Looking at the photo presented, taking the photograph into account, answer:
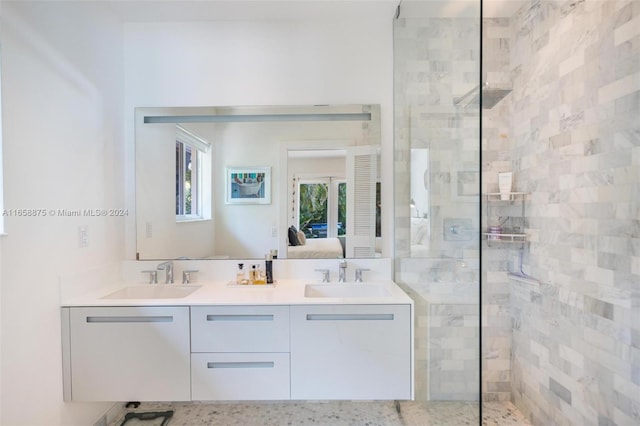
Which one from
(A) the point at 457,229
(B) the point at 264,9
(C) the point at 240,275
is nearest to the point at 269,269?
(C) the point at 240,275

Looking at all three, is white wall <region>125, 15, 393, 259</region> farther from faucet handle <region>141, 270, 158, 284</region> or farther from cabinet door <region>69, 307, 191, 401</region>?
cabinet door <region>69, 307, 191, 401</region>

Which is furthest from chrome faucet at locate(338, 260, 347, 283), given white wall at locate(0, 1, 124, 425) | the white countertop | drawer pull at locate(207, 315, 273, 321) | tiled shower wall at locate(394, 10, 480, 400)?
white wall at locate(0, 1, 124, 425)

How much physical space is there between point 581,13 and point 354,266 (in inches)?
71.0

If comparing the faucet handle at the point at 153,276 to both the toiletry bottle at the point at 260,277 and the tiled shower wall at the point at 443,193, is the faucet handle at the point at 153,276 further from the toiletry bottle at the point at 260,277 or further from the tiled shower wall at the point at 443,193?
the tiled shower wall at the point at 443,193

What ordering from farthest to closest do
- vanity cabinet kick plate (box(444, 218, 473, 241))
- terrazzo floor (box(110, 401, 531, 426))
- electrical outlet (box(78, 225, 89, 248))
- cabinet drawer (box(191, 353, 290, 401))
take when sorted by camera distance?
terrazzo floor (box(110, 401, 531, 426)), electrical outlet (box(78, 225, 89, 248)), cabinet drawer (box(191, 353, 290, 401)), vanity cabinet kick plate (box(444, 218, 473, 241))

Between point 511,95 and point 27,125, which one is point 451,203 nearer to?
point 511,95

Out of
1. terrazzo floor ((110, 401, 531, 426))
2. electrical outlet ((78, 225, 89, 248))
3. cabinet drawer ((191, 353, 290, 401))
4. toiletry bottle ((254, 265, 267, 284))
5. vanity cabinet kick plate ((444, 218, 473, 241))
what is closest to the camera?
vanity cabinet kick plate ((444, 218, 473, 241))

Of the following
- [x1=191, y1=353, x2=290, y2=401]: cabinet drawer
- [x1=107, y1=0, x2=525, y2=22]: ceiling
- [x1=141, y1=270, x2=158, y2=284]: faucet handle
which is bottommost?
[x1=191, y1=353, x2=290, y2=401]: cabinet drawer

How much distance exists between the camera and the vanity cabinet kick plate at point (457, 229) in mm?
1195

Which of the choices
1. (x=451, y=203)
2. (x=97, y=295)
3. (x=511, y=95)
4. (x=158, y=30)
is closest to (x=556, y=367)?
(x=451, y=203)

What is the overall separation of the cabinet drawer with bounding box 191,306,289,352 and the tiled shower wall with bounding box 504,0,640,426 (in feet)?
4.91

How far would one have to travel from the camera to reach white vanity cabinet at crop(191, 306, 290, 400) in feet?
4.93

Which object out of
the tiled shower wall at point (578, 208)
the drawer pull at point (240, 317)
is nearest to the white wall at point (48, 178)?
the drawer pull at point (240, 317)

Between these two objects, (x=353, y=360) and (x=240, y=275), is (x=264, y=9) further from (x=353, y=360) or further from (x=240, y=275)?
(x=353, y=360)
